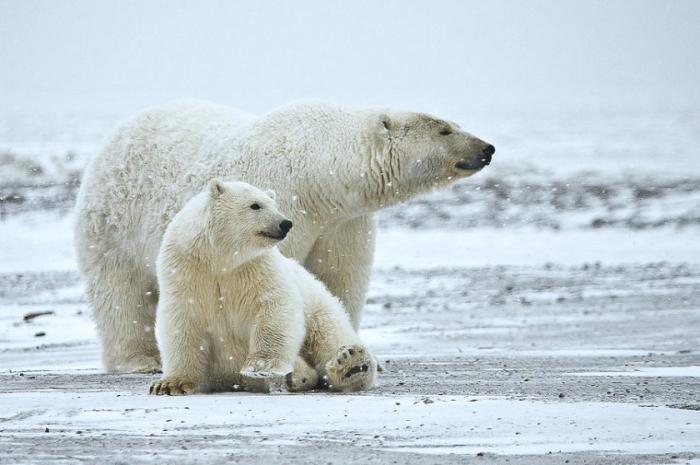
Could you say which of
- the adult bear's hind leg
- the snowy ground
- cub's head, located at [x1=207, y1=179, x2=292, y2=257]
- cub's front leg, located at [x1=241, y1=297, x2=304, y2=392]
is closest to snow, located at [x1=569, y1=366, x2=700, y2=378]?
the snowy ground

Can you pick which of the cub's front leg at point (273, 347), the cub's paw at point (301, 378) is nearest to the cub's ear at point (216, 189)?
the cub's front leg at point (273, 347)

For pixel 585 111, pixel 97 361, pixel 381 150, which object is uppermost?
pixel 585 111

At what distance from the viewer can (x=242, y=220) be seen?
6.98 m

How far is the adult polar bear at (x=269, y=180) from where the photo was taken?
8.86 m

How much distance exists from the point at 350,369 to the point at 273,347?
437mm

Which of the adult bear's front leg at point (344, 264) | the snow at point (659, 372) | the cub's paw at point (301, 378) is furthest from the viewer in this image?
the adult bear's front leg at point (344, 264)

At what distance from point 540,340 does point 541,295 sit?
156 inches

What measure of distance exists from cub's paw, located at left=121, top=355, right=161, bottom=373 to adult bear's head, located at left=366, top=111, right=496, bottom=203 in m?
2.12

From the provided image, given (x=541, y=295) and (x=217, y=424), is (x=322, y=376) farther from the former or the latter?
(x=541, y=295)

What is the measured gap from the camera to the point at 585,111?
258ft

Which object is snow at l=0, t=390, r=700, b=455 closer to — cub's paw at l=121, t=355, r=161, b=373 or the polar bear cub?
the polar bear cub

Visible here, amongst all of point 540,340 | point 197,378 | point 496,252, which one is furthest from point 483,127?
point 197,378

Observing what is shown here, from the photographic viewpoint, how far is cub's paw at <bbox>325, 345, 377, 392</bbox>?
22.3ft

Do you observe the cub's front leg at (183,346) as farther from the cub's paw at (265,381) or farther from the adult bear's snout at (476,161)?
the adult bear's snout at (476,161)
